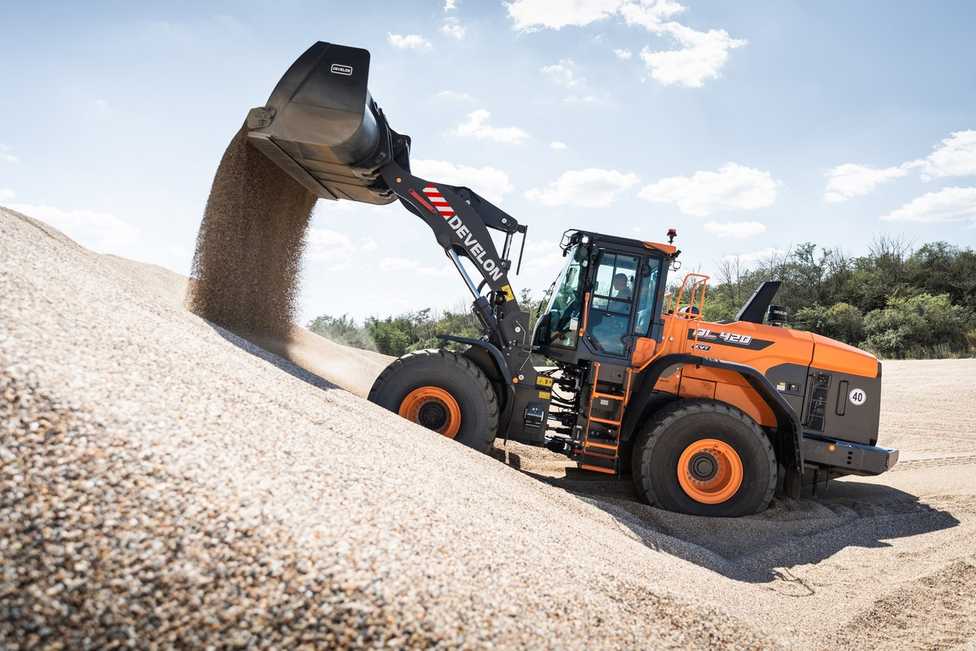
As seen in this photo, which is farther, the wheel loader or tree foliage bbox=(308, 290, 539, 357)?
tree foliage bbox=(308, 290, 539, 357)

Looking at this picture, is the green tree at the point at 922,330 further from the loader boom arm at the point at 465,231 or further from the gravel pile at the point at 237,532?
the gravel pile at the point at 237,532

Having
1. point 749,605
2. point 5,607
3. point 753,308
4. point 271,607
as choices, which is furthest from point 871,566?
point 5,607

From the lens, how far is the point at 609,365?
6637mm

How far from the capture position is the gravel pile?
2.06m

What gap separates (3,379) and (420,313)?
1869 cm

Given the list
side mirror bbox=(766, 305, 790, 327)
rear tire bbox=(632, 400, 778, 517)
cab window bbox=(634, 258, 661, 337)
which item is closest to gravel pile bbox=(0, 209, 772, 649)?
rear tire bbox=(632, 400, 778, 517)

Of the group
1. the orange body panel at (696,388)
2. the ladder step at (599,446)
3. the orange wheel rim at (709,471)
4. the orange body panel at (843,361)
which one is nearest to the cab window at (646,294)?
the orange body panel at (696,388)

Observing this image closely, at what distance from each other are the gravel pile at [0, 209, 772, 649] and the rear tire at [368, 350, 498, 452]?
2.41 metres

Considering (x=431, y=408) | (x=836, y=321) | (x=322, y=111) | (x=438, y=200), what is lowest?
(x=431, y=408)

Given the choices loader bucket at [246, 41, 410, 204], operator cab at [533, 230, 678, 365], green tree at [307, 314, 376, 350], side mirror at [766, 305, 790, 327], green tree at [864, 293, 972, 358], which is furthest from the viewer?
green tree at [864, 293, 972, 358]

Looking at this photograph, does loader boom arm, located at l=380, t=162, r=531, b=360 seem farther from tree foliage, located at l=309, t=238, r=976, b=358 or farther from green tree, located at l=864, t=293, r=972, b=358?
green tree, located at l=864, t=293, r=972, b=358

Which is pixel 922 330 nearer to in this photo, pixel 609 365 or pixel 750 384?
pixel 750 384

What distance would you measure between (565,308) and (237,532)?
5048 mm

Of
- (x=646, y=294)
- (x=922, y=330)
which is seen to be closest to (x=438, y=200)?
(x=646, y=294)
